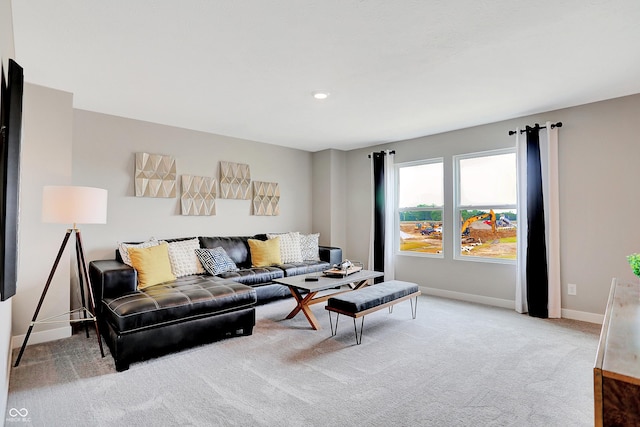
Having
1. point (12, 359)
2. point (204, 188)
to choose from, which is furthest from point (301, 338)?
point (204, 188)

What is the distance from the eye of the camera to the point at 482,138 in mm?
4637

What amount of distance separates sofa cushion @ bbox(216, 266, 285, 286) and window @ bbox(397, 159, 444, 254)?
2.30 m

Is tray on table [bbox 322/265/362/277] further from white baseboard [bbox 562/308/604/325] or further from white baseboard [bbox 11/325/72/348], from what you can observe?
white baseboard [bbox 11/325/72/348]

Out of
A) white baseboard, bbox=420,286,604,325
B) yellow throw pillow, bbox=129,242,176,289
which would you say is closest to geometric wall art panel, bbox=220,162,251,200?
yellow throw pillow, bbox=129,242,176,289

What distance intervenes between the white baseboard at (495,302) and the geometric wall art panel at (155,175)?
4.08m

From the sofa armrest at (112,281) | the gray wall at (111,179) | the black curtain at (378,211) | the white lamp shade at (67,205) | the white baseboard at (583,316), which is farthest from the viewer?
the black curtain at (378,211)

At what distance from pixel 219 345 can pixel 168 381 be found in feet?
2.23

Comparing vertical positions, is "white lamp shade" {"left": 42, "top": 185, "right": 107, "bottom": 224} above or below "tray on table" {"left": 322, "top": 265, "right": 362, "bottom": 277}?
above

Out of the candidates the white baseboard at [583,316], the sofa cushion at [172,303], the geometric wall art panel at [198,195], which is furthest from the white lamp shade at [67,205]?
the white baseboard at [583,316]

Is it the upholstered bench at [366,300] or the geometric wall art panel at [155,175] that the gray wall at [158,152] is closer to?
the geometric wall art panel at [155,175]

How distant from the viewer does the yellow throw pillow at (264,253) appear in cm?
487

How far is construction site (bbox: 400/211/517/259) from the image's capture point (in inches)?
176

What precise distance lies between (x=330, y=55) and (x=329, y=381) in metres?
2.49

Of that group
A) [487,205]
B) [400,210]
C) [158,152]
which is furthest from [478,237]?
[158,152]
